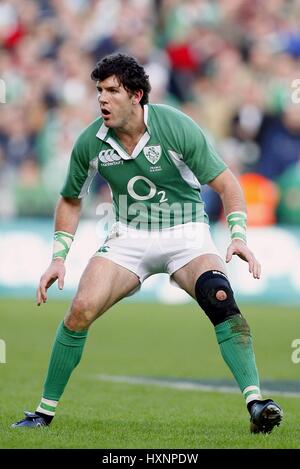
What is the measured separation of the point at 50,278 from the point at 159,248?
2.38 ft

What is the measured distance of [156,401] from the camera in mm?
8117

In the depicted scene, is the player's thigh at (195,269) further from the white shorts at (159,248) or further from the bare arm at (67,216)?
the bare arm at (67,216)

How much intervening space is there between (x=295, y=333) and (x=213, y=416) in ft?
21.3

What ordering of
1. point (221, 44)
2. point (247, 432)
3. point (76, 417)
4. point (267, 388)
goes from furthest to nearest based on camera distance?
point (221, 44)
point (267, 388)
point (76, 417)
point (247, 432)

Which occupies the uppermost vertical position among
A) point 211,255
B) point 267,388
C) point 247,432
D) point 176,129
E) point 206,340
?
point 176,129

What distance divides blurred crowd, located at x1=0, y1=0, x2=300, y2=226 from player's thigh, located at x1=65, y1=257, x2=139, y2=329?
38.2 feet

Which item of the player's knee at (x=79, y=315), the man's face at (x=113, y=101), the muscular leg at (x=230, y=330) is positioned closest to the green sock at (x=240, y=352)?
the muscular leg at (x=230, y=330)

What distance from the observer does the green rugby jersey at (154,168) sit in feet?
21.4

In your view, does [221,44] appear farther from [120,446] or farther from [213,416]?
[120,446]

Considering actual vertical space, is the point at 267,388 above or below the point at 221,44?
below

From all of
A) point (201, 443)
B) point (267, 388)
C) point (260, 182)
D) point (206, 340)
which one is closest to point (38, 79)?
point (260, 182)

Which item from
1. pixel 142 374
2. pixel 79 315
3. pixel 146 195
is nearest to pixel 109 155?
pixel 146 195

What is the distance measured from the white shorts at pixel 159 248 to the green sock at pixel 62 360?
55 centimetres

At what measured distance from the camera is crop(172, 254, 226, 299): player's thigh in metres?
6.48
